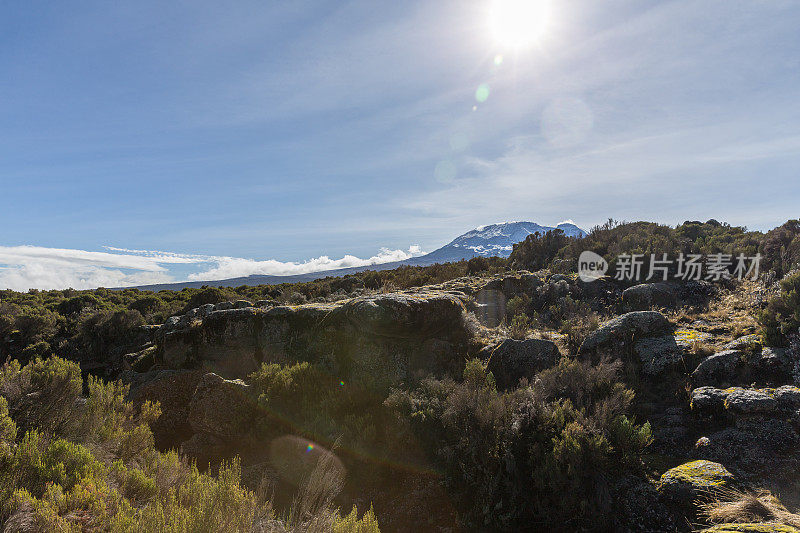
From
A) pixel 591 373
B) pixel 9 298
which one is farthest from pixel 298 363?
pixel 9 298

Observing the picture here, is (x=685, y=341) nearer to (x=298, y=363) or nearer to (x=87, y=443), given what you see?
(x=298, y=363)

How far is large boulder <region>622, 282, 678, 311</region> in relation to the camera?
1187 centimetres

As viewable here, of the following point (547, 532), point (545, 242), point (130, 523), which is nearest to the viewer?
point (130, 523)

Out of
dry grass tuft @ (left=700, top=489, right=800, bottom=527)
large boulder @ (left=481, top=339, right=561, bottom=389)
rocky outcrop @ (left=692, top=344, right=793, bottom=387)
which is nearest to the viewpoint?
dry grass tuft @ (left=700, top=489, right=800, bottom=527)

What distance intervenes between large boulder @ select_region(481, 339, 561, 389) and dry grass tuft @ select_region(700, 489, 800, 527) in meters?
3.40

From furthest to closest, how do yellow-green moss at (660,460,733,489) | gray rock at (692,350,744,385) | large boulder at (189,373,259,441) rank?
large boulder at (189,373,259,441), gray rock at (692,350,744,385), yellow-green moss at (660,460,733,489)

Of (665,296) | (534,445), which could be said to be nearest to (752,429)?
(534,445)

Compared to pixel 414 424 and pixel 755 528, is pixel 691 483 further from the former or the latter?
pixel 414 424

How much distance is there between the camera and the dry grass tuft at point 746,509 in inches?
159

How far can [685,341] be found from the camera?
7996 millimetres

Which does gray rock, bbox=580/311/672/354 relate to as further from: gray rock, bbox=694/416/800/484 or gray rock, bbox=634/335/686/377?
gray rock, bbox=694/416/800/484

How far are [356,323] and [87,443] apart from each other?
17.7 ft

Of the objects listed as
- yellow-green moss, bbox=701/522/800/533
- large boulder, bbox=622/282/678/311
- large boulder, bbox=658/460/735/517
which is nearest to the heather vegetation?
large boulder, bbox=658/460/735/517

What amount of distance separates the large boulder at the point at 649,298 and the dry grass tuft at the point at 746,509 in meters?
8.42
